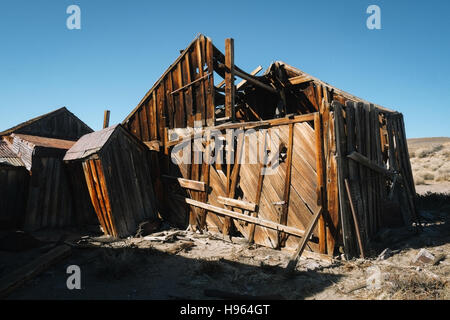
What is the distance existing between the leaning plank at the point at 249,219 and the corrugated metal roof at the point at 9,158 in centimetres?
545

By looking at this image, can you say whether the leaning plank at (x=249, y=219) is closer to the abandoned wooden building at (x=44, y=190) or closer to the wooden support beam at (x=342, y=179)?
the wooden support beam at (x=342, y=179)

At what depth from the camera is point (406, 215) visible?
705 cm

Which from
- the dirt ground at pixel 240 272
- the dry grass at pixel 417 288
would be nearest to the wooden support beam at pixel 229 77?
the dirt ground at pixel 240 272

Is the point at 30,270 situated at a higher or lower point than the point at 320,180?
lower

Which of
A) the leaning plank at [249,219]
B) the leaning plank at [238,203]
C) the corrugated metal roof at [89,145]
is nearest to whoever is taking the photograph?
the leaning plank at [249,219]

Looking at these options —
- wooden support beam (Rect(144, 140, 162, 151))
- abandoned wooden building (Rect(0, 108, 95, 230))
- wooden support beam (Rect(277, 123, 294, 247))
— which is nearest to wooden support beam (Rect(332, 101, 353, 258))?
wooden support beam (Rect(277, 123, 294, 247))

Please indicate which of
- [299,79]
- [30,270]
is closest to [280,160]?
[299,79]

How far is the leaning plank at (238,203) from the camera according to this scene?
6.74 m

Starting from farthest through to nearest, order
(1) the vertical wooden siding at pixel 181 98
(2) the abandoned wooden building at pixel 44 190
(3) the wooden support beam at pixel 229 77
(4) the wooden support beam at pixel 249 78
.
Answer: (1) the vertical wooden siding at pixel 181 98 → (4) the wooden support beam at pixel 249 78 → (2) the abandoned wooden building at pixel 44 190 → (3) the wooden support beam at pixel 229 77

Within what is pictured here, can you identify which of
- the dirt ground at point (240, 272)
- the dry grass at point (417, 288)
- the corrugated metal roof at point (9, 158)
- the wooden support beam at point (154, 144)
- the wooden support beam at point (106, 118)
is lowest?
the dirt ground at point (240, 272)

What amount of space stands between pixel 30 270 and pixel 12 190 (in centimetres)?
466

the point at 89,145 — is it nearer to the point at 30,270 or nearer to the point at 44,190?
the point at 44,190

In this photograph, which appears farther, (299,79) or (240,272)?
(299,79)

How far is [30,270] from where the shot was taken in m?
4.84
